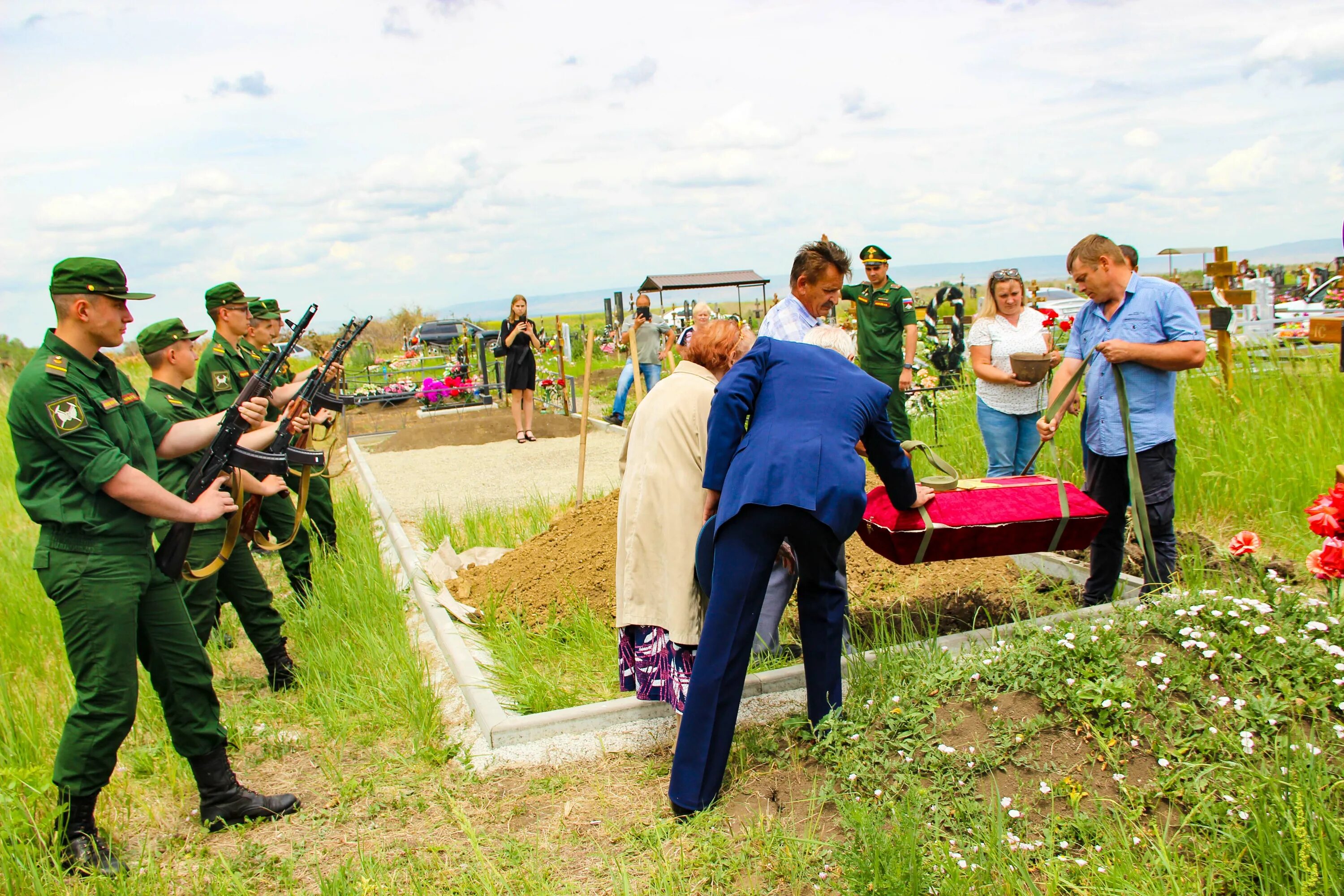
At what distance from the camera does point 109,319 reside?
336cm

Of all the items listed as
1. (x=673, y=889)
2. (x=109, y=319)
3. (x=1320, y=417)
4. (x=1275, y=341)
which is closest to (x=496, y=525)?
(x=109, y=319)

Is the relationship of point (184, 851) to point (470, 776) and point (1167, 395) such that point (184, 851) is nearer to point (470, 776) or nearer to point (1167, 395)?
point (470, 776)

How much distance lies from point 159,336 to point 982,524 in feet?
13.7

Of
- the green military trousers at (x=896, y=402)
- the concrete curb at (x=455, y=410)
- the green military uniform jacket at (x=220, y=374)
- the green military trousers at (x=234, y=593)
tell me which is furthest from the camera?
the concrete curb at (x=455, y=410)

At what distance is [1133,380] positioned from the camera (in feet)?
14.6

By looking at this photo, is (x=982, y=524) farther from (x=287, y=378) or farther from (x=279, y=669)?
(x=287, y=378)

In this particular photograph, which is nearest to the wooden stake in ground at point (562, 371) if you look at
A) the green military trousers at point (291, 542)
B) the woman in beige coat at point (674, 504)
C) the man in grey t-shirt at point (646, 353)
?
the man in grey t-shirt at point (646, 353)

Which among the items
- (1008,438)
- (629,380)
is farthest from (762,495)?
(629,380)

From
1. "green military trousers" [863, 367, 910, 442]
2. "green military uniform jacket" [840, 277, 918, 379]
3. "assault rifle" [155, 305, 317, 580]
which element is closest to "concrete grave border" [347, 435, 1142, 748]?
"assault rifle" [155, 305, 317, 580]

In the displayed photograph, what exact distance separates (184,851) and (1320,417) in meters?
7.02

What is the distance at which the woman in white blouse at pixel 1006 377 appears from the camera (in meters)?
5.72

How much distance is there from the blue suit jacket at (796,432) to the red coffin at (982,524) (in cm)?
52

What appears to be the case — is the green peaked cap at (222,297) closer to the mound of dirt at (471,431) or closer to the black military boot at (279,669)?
the black military boot at (279,669)

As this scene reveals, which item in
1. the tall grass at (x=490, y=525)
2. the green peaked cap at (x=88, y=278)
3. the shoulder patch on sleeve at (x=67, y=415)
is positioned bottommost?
the tall grass at (x=490, y=525)
